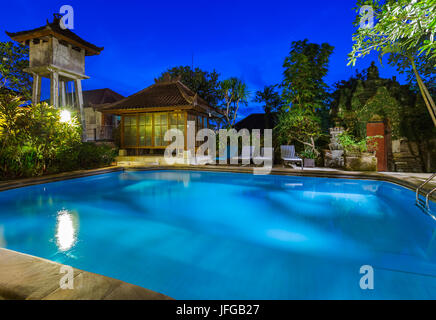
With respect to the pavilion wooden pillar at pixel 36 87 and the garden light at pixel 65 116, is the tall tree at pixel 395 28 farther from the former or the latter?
the pavilion wooden pillar at pixel 36 87

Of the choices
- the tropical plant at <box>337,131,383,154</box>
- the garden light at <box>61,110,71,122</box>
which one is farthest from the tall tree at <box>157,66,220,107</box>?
the garden light at <box>61,110,71,122</box>

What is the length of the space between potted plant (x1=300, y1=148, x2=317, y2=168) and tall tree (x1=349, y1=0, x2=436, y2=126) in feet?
14.8

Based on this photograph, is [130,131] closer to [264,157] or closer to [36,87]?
[36,87]

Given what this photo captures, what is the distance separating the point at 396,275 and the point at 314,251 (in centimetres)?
93

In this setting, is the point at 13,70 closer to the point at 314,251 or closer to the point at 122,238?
the point at 122,238

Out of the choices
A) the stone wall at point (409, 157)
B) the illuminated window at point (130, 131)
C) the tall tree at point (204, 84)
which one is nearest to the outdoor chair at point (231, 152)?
the illuminated window at point (130, 131)

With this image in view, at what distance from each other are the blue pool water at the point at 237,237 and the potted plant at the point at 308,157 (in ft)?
8.62

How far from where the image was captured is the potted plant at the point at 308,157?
9477 millimetres

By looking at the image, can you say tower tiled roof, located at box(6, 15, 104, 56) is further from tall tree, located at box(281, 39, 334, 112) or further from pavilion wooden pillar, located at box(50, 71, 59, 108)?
tall tree, located at box(281, 39, 334, 112)

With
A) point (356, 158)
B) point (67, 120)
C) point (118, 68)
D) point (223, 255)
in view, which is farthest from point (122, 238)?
point (118, 68)

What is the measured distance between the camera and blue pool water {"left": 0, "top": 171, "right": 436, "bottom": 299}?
239cm

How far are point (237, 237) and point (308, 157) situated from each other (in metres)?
7.33

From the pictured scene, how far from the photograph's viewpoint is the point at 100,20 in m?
52.2

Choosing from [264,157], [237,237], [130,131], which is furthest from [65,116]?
[264,157]
